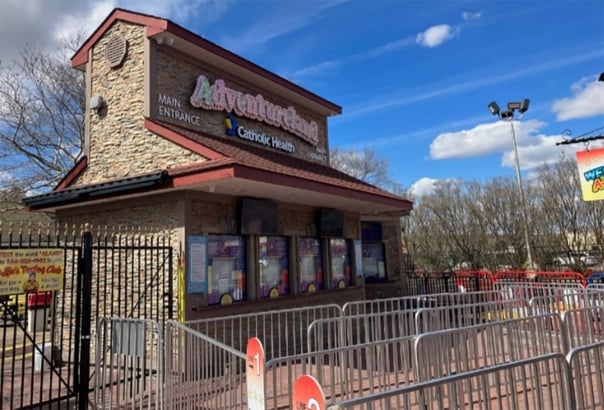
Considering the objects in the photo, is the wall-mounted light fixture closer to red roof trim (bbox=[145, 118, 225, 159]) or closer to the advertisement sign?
red roof trim (bbox=[145, 118, 225, 159])

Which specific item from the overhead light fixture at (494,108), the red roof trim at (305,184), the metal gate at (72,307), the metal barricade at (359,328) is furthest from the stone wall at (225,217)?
the overhead light fixture at (494,108)

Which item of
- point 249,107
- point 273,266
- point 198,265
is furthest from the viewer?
→ point 249,107

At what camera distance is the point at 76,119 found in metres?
23.1

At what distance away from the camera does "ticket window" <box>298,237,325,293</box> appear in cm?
1014

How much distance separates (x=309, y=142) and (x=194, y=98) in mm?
4573

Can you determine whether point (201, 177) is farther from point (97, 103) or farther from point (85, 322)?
point (97, 103)

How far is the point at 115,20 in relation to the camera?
9555 millimetres

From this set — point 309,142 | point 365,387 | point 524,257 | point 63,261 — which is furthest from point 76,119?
point 524,257

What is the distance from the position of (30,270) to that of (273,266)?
15.9 ft

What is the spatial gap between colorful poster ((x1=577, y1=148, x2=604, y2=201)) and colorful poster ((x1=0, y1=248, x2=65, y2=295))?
39.1ft

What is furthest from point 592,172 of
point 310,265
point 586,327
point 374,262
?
point 310,265

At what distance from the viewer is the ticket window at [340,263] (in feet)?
36.7

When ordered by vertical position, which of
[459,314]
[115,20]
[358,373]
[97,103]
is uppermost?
[115,20]

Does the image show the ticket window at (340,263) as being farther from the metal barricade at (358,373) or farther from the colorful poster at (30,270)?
the colorful poster at (30,270)
